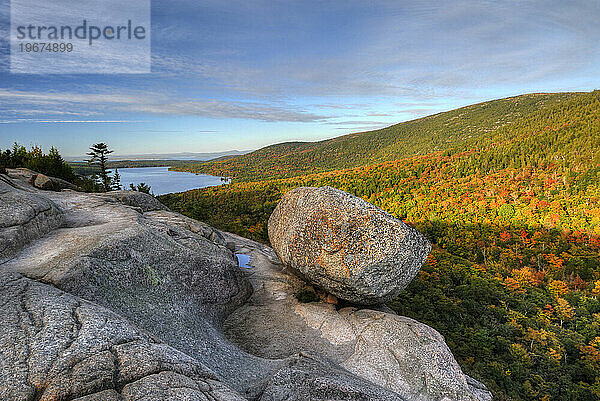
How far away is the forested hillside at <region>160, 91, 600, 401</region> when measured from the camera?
2836 centimetres

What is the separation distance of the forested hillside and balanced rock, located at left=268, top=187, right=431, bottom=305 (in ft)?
48.8

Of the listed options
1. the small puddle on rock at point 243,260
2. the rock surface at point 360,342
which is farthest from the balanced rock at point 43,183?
the rock surface at point 360,342

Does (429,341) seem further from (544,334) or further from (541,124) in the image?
(541,124)

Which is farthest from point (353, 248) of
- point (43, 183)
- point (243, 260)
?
point (43, 183)

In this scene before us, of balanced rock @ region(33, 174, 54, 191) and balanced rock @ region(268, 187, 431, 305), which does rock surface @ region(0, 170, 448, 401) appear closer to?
balanced rock @ region(268, 187, 431, 305)

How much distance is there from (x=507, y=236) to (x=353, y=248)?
61177 mm

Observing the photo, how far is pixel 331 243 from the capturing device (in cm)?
1392

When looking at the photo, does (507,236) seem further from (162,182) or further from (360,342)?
(162,182)

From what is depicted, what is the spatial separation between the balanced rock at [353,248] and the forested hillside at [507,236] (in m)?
14.9

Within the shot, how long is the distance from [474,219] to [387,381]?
228ft

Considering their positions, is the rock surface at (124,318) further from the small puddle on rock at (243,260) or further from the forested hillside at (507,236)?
the forested hillside at (507,236)

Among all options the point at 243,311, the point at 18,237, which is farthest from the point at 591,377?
the point at 18,237

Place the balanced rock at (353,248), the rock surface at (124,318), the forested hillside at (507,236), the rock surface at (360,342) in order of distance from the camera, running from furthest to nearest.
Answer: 1. the forested hillside at (507,236)
2. the balanced rock at (353,248)
3. the rock surface at (360,342)
4. the rock surface at (124,318)

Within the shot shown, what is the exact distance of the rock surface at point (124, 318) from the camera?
17.3ft
